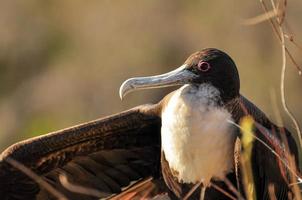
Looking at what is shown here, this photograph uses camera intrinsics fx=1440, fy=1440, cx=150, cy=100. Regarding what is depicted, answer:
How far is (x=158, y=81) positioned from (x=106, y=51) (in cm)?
932

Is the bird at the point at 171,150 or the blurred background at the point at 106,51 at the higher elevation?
the bird at the point at 171,150

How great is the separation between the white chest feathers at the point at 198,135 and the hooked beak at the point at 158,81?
84 mm

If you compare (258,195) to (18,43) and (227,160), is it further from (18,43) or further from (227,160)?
(18,43)

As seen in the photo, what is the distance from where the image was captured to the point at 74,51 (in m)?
18.8

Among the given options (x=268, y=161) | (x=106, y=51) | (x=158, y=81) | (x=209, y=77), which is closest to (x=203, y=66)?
(x=209, y=77)

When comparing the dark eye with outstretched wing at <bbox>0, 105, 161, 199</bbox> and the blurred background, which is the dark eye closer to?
outstretched wing at <bbox>0, 105, 161, 199</bbox>

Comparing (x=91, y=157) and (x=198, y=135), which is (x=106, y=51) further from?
(x=198, y=135)

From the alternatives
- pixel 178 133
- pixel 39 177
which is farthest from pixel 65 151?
pixel 178 133

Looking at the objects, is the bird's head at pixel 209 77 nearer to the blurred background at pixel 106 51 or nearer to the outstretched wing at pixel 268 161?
the outstretched wing at pixel 268 161

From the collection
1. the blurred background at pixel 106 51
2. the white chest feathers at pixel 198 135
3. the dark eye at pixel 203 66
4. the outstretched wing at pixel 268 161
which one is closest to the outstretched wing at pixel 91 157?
the white chest feathers at pixel 198 135

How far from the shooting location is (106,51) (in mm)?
18047

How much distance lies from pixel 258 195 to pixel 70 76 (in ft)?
31.2

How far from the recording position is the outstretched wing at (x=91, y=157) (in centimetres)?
928

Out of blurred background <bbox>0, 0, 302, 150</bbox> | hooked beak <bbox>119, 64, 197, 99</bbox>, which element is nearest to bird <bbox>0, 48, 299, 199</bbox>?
hooked beak <bbox>119, 64, 197, 99</bbox>
